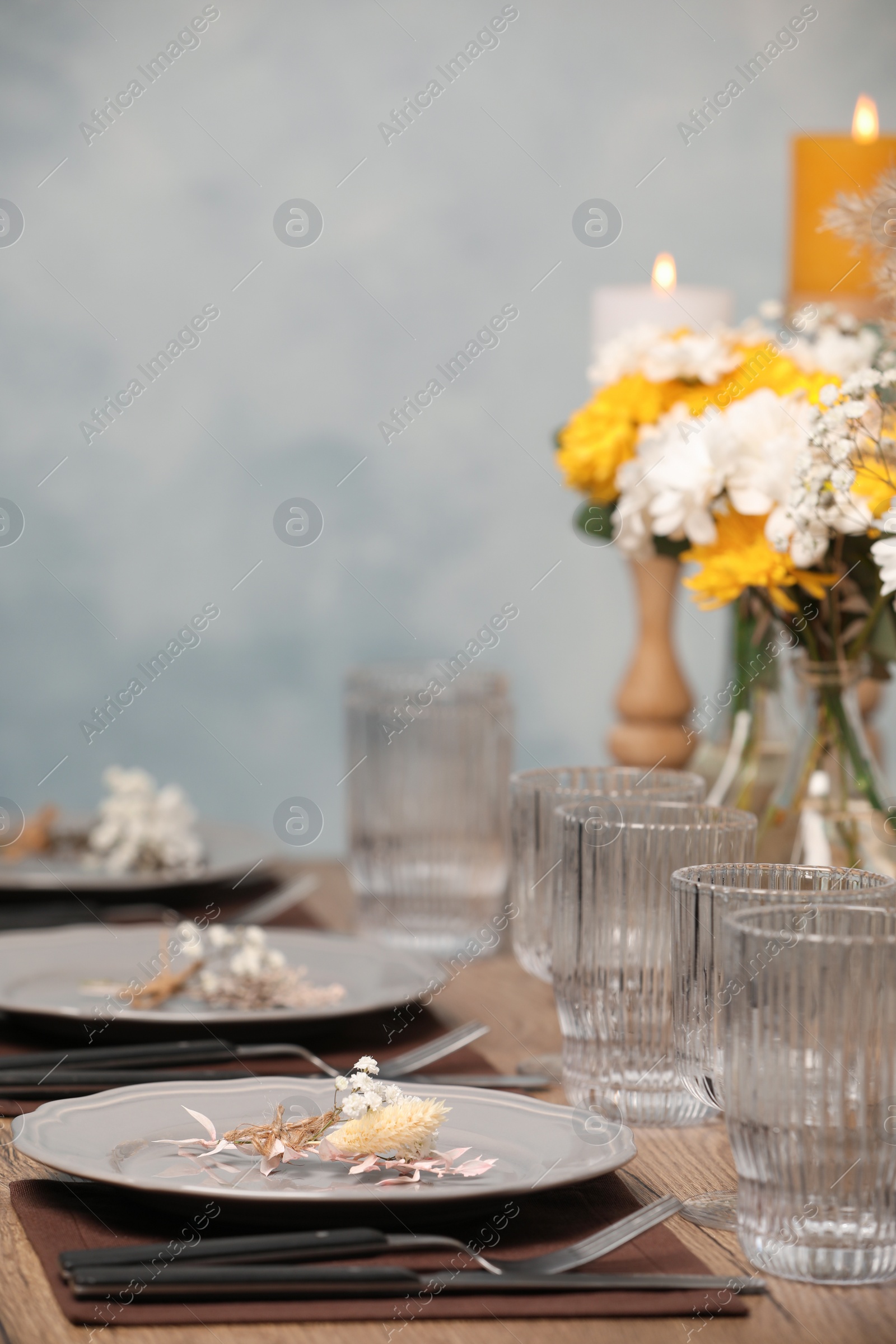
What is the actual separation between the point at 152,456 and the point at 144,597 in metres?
0.25

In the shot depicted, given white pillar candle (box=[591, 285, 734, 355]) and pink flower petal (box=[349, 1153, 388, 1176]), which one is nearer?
pink flower petal (box=[349, 1153, 388, 1176])

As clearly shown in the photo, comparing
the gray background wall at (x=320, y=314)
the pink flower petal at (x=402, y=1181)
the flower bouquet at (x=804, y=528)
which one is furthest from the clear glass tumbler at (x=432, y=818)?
the gray background wall at (x=320, y=314)

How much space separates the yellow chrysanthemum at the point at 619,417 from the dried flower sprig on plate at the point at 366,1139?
60 cm

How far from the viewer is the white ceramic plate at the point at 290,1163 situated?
21.8 inches

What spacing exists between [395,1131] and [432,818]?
57 cm

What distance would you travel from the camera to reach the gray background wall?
95.8 inches

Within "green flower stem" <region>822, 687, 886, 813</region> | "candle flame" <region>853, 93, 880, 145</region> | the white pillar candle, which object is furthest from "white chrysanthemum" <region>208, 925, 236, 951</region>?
"candle flame" <region>853, 93, 880, 145</region>

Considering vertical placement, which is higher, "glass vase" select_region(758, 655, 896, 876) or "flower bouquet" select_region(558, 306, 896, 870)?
"flower bouquet" select_region(558, 306, 896, 870)

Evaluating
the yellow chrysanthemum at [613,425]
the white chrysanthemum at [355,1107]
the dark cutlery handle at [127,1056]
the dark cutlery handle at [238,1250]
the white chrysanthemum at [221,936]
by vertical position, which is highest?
the yellow chrysanthemum at [613,425]

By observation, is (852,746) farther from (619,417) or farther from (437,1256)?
(437,1256)

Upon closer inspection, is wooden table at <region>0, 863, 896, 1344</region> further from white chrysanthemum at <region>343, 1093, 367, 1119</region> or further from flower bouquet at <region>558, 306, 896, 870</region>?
flower bouquet at <region>558, 306, 896, 870</region>

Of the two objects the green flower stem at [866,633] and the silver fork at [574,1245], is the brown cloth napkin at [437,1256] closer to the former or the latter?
the silver fork at [574,1245]

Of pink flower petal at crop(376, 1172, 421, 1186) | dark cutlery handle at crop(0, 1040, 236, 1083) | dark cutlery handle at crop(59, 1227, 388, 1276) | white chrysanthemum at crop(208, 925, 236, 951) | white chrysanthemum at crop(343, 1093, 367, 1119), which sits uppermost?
white chrysanthemum at crop(343, 1093, 367, 1119)

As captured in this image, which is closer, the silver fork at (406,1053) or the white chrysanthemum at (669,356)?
the silver fork at (406,1053)
